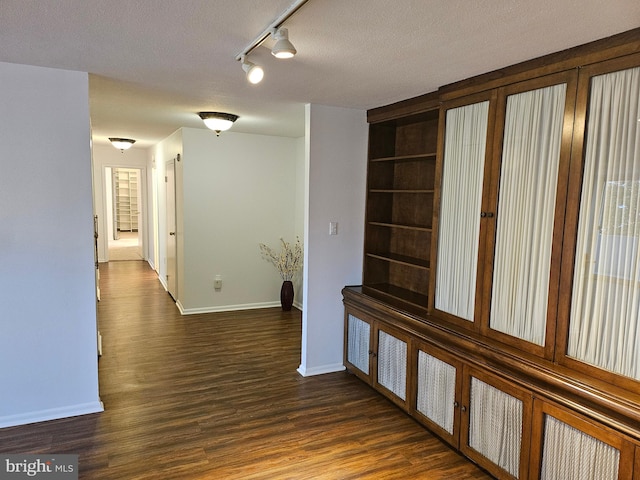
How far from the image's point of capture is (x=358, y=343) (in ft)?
11.7

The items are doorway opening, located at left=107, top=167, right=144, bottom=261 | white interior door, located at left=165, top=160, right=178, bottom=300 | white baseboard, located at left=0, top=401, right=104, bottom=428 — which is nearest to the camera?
white baseboard, located at left=0, top=401, right=104, bottom=428

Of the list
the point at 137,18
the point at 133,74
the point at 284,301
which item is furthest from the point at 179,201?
the point at 137,18

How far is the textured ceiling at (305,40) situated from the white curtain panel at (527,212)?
309mm

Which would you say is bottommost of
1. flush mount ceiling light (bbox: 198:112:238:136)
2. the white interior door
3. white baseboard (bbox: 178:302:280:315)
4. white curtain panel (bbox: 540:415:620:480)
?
white baseboard (bbox: 178:302:280:315)

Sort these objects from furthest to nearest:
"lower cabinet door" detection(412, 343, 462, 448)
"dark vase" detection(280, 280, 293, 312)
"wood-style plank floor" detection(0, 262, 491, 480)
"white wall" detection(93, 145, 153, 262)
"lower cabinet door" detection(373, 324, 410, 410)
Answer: "white wall" detection(93, 145, 153, 262) < "dark vase" detection(280, 280, 293, 312) < "lower cabinet door" detection(373, 324, 410, 410) < "lower cabinet door" detection(412, 343, 462, 448) < "wood-style plank floor" detection(0, 262, 491, 480)

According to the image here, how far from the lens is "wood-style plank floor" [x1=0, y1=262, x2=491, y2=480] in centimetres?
241

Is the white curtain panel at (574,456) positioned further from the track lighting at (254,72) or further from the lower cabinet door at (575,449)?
the track lighting at (254,72)

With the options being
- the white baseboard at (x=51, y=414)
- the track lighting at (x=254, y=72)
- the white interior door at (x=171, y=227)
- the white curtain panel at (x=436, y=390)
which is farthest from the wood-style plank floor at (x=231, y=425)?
the track lighting at (x=254, y=72)

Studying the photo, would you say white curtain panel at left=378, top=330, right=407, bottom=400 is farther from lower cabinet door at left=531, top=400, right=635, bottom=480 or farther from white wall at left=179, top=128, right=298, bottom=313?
white wall at left=179, top=128, right=298, bottom=313

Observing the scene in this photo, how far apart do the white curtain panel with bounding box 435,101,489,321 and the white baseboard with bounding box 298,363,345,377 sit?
133 centimetres

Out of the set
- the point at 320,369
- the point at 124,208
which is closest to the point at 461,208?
the point at 320,369

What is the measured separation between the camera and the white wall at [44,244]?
8.63ft

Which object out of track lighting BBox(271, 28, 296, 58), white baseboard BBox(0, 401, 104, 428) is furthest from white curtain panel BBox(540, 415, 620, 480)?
white baseboard BBox(0, 401, 104, 428)

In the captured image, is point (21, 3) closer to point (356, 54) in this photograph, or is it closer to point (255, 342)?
point (356, 54)
